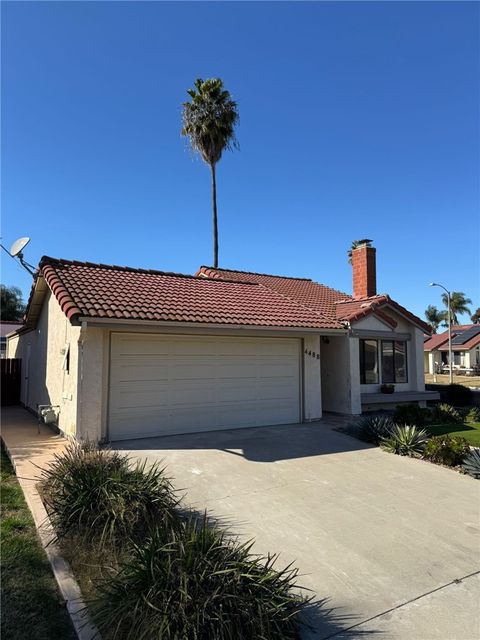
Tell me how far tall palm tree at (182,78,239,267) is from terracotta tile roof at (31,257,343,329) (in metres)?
12.0

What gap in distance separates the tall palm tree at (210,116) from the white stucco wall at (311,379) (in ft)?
45.2

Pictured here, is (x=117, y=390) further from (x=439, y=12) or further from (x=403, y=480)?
(x=439, y=12)

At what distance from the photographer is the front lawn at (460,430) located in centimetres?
1176

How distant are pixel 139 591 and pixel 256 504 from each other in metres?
3.22

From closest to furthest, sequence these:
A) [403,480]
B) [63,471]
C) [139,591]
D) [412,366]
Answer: [139,591] → [63,471] → [403,480] → [412,366]

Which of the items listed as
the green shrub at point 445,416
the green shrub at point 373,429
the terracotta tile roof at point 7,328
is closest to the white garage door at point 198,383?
the green shrub at point 373,429

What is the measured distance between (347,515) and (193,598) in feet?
11.7

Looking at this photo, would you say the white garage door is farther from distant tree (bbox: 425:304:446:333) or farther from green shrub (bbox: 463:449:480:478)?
distant tree (bbox: 425:304:446:333)

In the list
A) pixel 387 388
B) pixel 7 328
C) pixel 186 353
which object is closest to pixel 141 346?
pixel 186 353

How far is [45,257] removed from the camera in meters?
12.1

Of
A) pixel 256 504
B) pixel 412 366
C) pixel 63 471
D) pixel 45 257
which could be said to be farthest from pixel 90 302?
pixel 412 366

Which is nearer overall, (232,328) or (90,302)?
(90,302)

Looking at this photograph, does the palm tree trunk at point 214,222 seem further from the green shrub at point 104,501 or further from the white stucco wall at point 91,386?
the green shrub at point 104,501

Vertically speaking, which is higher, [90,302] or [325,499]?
[90,302]
